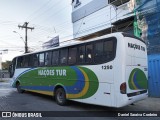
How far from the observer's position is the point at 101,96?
26.5 ft

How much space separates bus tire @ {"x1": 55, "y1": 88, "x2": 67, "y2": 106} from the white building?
26.6 ft

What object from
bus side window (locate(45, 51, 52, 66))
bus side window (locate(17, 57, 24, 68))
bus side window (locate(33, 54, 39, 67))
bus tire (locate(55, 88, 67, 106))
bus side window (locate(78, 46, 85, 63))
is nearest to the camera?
bus side window (locate(78, 46, 85, 63))

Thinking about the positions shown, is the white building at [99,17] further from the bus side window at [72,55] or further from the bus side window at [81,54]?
the bus side window at [81,54]

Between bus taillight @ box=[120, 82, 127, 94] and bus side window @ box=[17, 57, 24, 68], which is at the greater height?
bus side window @ box=[17, 57, 24, 68]

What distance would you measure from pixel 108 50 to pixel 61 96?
3.81 metres

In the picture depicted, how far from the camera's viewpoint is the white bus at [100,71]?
7523 millimetres

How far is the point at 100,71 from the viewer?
8172 millimetres

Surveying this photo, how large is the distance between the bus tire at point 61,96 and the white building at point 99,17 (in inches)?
319

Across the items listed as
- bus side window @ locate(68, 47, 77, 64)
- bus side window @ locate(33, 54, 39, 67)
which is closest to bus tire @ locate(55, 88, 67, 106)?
bus side window @ locate(68, 47, 77, 64)

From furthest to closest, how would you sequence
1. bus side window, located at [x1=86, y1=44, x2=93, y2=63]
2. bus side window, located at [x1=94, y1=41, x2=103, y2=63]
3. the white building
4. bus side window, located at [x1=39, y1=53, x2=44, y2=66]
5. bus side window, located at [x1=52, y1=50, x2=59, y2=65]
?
1. the white building
2. bus side window, located at [x1=39, y1=53, x2=44, y2=66]
3. bus side window, located at [x1=52, y1=50, x2=59, y2=65]
4. bus side window, located at [x1=86, y1=44, x2=93, y2=63]
5. bus side window, located at [x1=94, y1=41, x2=103, y2=63]

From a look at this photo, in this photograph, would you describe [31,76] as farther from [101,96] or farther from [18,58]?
[101,96]

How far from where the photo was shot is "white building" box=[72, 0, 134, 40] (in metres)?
16.8

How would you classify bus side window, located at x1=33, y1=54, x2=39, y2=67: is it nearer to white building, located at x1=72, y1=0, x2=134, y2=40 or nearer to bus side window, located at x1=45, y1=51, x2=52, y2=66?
bus side window, located at x1=45, y1=51, x2=52, y2=66

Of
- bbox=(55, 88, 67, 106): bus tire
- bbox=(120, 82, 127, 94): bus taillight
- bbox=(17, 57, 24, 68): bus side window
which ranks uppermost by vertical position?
bbox=(17, 57, 24, 68): bus side window
